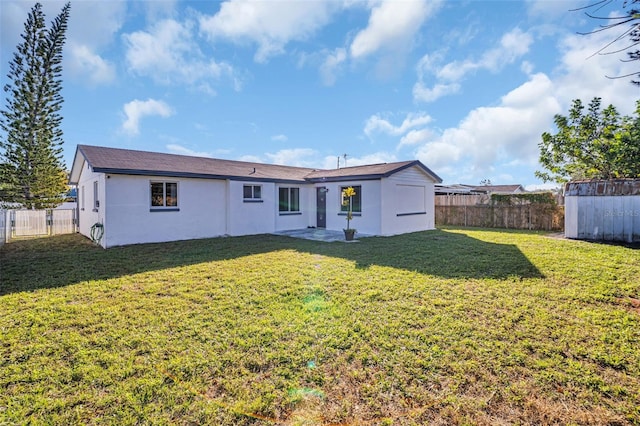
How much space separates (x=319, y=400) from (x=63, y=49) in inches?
910

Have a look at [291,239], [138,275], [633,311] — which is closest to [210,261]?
[138,275]

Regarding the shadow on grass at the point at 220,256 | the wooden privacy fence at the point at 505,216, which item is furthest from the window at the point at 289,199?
the wooden privacy fence at the point at 505,216

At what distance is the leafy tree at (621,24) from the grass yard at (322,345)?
287 cm

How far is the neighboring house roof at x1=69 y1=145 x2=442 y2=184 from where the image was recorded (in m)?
10.1

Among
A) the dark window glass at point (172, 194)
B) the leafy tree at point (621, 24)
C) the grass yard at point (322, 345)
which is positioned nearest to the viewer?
the grass yard at point (322, 345)

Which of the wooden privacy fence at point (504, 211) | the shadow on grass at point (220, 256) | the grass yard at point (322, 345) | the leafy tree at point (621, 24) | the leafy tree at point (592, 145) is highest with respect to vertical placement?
the leafy tree at point (592, 145)

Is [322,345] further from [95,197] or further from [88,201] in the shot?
[88,201]

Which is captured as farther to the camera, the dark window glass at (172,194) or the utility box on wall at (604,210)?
the dark window glass at (172,194)

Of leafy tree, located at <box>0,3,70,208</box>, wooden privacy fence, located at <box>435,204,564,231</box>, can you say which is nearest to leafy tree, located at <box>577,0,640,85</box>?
wooden privacy fence, located at <box>435,204,564,231</box>

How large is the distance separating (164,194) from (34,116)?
12922 mm

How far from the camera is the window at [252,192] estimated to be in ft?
43.0

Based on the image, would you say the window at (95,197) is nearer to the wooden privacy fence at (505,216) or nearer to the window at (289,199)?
the window at (289,199)

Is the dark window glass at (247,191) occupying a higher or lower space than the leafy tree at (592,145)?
lower

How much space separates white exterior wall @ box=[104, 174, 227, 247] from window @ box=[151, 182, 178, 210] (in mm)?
146
